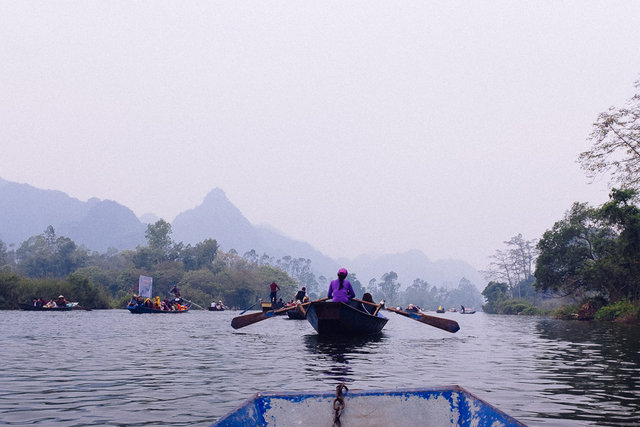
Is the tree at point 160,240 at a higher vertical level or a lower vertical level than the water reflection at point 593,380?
higher

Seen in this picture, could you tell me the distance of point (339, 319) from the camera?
44.9 ft

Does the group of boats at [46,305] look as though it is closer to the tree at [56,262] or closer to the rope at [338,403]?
the rope at [338,403]

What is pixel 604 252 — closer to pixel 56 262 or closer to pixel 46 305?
pixel 46 305

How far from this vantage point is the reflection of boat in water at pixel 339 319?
1332 cm

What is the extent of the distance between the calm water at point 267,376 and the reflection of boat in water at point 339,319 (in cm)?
64

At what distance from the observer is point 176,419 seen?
5.20 metres

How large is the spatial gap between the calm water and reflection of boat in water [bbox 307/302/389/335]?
25.3 inches

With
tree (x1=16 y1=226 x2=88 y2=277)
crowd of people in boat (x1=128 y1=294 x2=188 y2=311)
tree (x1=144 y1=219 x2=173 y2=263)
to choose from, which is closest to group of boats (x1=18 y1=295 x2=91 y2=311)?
crowd of people in boat (x1=128 y1=294 x2=188 y2=311)

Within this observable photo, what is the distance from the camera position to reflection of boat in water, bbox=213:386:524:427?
4.14 m

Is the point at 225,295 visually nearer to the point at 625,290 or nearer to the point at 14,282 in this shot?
the point at 14,282

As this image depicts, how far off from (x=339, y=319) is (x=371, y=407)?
945 centimetres

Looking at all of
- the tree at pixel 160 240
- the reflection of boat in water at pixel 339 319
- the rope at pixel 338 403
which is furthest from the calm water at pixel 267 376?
the tree at pixel 160 240

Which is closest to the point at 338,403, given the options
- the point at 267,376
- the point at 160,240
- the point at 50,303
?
the point at 267,376

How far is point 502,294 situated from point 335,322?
82948 mm
